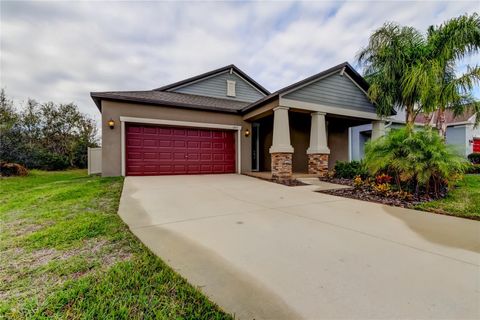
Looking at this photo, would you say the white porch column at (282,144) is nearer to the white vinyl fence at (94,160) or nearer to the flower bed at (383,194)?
the flower bed at (383,194)

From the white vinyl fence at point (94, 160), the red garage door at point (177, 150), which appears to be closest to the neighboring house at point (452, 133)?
the red garage door at point (177, 150)

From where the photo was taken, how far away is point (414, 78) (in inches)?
318

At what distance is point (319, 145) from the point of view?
30.8 feet

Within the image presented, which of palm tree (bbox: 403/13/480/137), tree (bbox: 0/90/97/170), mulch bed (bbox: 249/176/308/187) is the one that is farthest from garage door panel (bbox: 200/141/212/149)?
tree (bbox: 0/90/97/170)

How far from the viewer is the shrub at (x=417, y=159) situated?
17.2 feet

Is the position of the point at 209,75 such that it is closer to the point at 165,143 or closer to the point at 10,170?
the point at 165,143

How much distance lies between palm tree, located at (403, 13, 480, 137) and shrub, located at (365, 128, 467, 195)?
3.67 meters

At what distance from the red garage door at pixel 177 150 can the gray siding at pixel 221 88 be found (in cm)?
377

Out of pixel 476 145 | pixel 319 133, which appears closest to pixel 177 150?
pixel 319 133

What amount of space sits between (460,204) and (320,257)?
446cm

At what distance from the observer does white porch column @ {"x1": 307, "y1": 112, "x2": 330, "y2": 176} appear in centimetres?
939

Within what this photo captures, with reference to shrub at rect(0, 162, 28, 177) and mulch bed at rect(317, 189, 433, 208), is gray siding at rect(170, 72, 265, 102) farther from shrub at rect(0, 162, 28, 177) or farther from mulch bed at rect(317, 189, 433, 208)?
mulch bed at rect(317, 189, 433, 208)

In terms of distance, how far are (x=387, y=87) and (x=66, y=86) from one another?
1952cm

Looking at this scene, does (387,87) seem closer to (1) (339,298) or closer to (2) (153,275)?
(1) (339,298)
